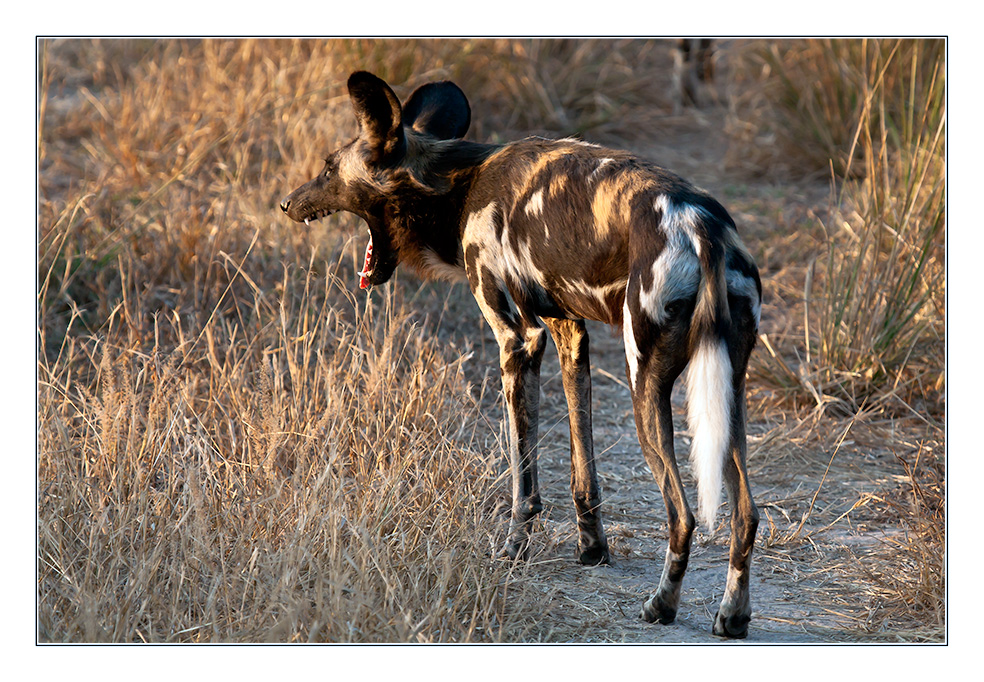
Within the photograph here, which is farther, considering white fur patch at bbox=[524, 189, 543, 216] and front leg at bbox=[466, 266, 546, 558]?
front leg at bbox=[466, 266, 546, 558]

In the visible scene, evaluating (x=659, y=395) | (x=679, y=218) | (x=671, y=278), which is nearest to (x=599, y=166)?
(x=679, y=218)

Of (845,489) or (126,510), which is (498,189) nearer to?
(126,510)

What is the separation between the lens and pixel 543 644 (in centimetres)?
264

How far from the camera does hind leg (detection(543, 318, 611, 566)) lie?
304 centimetres

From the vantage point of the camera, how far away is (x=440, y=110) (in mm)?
3254

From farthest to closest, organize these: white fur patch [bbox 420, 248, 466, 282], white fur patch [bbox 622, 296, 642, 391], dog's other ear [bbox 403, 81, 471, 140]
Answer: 1. dog's other ear [bbox 403, 81, 471, 140]
2. white fur patch [bbox 420, 248, 466, 282]
3. white fur patch [bbox 622, 296, 642, 391]

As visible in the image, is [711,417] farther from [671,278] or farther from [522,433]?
[522,433]

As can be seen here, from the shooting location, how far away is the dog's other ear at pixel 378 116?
281 centimetres

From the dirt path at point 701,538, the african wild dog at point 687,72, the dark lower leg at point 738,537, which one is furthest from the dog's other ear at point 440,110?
the african wild dog at point 687,72

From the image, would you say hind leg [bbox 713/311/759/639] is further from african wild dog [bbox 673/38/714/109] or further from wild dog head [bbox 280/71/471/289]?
african wild dog [bbox 673/38/714/109]

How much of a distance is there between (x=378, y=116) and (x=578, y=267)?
0.80 meters

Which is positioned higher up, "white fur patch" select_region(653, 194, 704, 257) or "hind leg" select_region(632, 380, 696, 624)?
"white fur patch" select_region(653, 194, 704, 257)

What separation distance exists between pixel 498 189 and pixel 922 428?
2.52 meters

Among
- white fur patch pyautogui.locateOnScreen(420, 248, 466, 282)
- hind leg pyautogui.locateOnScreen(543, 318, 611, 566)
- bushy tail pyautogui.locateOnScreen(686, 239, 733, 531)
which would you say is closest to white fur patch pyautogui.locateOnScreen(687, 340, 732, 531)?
bushy tail pyautogui.locateOnScreen(686, 239, 733, 531)
